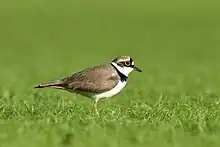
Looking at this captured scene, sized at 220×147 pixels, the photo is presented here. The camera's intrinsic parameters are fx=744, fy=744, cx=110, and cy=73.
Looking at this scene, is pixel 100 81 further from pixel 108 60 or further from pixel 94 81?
pixel 108 60

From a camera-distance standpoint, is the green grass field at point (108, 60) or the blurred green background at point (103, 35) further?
the blurred green background at point (103, 35)

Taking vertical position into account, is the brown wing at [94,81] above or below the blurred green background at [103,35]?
below

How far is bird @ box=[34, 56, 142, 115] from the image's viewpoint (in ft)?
43.8

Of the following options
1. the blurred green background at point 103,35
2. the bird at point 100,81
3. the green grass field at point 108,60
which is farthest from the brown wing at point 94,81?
the blurred green background at point 103,35

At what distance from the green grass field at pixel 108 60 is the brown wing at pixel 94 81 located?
404 mm

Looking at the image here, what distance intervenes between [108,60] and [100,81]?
16.3 meters

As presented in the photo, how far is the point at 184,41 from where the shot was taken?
3997 cm

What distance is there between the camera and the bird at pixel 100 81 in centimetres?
1334

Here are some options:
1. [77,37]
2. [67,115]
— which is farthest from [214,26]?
[67,115]

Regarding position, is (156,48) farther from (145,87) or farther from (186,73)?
(145,87)

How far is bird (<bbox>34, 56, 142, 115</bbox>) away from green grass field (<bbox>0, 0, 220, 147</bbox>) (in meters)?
0.37

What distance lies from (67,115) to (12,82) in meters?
7.71

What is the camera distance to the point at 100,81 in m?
13.3

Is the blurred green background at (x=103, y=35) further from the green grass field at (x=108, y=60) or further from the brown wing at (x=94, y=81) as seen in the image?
the brown wing at (x=94, y=81)
